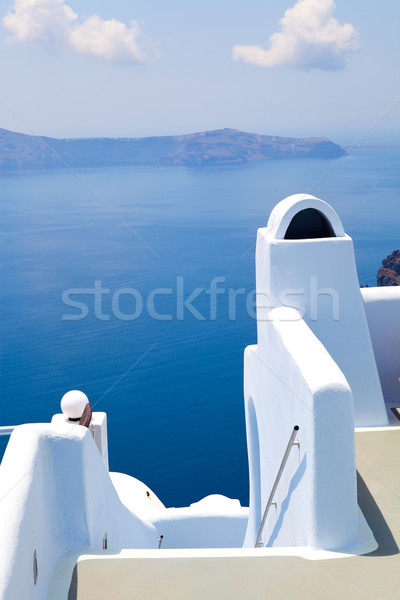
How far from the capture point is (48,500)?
4.43 m

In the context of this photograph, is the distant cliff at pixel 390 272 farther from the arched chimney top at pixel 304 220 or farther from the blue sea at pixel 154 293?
the arched chimney top at pixel 304 220

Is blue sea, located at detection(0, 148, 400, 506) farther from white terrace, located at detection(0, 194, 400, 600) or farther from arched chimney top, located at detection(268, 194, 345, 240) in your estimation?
white terrace, located at detection(0, 194, 400, 600)

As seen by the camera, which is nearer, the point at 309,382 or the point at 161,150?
the point at 309,382

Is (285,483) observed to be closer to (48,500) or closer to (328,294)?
(328,294)

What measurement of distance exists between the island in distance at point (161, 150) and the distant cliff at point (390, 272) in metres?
48.4

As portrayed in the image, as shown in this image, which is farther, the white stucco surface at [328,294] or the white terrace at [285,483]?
the white stucco surface at [328,294]

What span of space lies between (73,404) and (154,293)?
47861mm

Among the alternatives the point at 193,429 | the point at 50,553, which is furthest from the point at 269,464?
the point at 193,429

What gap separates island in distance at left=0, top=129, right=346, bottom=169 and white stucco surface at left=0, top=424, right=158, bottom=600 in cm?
10007

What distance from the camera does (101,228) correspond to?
8262 cm

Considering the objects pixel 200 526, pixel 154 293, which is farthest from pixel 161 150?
pixel 200 526

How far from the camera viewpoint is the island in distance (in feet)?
342

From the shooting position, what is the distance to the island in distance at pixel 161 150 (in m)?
104

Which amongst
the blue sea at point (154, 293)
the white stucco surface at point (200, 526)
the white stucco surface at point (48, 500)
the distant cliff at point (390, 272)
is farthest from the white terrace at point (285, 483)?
the distant cliff at point (390, 272)
